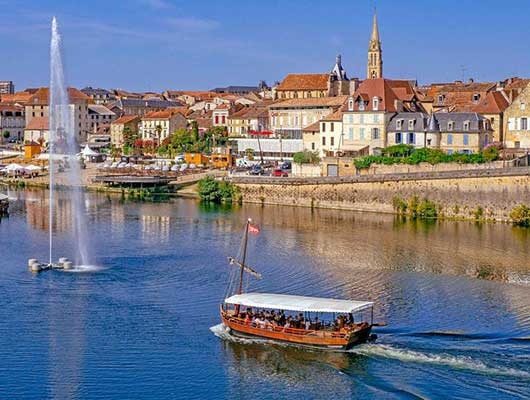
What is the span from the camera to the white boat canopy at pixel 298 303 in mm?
32528

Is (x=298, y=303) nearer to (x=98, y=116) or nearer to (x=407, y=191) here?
(x=407, y=191)

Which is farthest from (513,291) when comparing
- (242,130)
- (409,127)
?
(242,130)

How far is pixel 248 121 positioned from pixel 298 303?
74.2m

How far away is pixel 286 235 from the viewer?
57062 millimetres

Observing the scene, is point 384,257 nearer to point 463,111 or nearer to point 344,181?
point 344,181

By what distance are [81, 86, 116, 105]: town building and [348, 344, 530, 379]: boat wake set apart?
132421 millimetres

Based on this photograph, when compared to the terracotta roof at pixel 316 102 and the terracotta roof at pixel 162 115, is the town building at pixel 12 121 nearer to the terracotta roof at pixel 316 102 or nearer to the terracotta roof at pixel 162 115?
the terracotta roof at pixel 162 115

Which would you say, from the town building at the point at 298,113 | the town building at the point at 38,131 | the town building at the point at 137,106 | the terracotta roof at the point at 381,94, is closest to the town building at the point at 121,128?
the town building at the point at 38,131

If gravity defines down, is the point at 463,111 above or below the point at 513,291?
above

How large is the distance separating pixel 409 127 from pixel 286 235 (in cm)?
2253

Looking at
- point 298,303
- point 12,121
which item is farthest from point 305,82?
point 298,303

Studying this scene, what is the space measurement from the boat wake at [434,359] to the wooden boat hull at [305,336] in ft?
1.18

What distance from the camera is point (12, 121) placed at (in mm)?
138125

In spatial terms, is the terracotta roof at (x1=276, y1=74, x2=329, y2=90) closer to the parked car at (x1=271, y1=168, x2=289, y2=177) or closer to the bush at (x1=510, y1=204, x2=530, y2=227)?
the parked car at (x1=271, y1=168, x2=289, y2=177)
